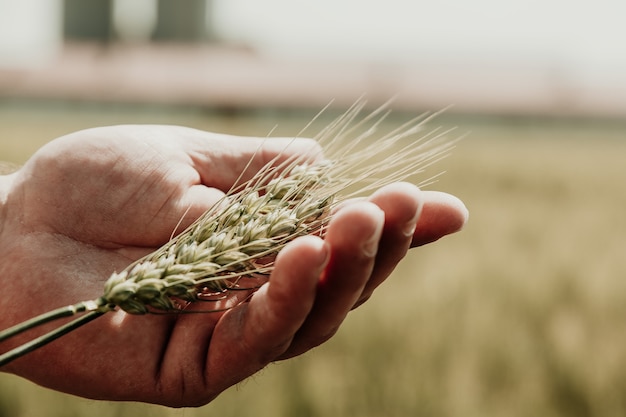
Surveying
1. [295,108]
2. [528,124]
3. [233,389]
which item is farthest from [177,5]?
[233,389]

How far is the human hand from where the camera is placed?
1.33m

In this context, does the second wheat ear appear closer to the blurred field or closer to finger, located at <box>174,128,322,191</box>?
finger, located at <box>174,128,322,191</box>

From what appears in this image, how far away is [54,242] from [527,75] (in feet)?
75.4

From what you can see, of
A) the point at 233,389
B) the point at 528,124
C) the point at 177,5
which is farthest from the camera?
the point at 177,5

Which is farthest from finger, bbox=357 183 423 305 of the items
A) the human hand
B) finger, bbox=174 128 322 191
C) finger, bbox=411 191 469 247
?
finger, bbox=174 128 322 191

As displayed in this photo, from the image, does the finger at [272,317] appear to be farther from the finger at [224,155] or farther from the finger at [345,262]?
the finger at [224,155]

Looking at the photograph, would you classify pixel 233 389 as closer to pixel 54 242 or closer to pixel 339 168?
pixel 54 242

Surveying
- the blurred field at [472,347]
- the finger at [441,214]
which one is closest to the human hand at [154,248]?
the finger at [441,214]

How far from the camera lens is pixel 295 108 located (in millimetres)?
18359

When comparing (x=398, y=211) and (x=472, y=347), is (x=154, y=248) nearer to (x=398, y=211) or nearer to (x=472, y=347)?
(x=398, y=211)

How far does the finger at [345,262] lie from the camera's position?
1.27 metres

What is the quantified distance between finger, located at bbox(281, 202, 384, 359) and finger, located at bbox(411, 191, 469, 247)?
23cm

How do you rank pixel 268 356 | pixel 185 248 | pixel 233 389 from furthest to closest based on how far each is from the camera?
pixel 233 389 → pixel 268 356 → pixel 185 248

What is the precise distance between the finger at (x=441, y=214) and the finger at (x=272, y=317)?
1.05ft
